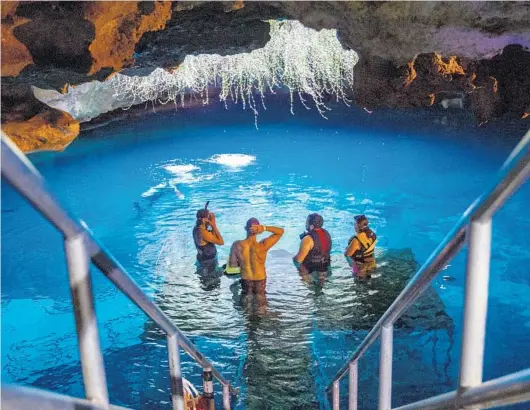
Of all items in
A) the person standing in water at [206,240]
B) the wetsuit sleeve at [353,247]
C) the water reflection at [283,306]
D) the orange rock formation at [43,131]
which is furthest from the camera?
the person standing in water at [206,240]

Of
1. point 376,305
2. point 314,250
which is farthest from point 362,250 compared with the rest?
point 376,305

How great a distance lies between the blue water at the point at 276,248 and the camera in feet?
14.7

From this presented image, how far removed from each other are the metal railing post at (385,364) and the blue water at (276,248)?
0.21 metres

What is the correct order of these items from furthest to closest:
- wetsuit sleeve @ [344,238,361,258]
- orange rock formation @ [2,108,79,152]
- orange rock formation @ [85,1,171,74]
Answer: wetsuit sleeve @ [344,238,361,258], orange rock formation @ [2,108,79,152], orange rock formation @ [85,1,171,74]

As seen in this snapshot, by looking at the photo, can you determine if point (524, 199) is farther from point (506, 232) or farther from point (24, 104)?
point (24, 104)

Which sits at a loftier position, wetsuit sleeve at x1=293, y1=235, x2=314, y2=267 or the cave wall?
the cave wall

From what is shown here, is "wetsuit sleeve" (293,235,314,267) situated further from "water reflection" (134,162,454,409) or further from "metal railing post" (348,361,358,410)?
"metal railing post" (348,361,358,410)

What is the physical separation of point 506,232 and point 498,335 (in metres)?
3.36

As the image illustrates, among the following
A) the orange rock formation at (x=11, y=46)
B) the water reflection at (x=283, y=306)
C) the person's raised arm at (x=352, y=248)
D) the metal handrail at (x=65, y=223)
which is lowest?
the water reflection at (x=283, y=306)

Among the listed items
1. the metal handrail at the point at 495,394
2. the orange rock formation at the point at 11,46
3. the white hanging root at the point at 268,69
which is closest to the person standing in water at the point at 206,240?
the orange rock formation at the point at 11,46

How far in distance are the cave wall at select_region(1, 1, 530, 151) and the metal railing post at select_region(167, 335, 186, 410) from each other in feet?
5.87

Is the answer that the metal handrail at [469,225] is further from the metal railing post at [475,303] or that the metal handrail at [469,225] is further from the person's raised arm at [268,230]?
the person's raised arm at [268,230]

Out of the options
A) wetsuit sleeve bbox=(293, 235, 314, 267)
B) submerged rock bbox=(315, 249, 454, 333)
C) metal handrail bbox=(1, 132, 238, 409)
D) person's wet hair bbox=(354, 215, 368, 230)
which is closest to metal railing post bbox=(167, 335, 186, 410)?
metal handrail bbox=(1, 132, 238, 409)

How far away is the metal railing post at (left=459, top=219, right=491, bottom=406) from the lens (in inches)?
34.8
